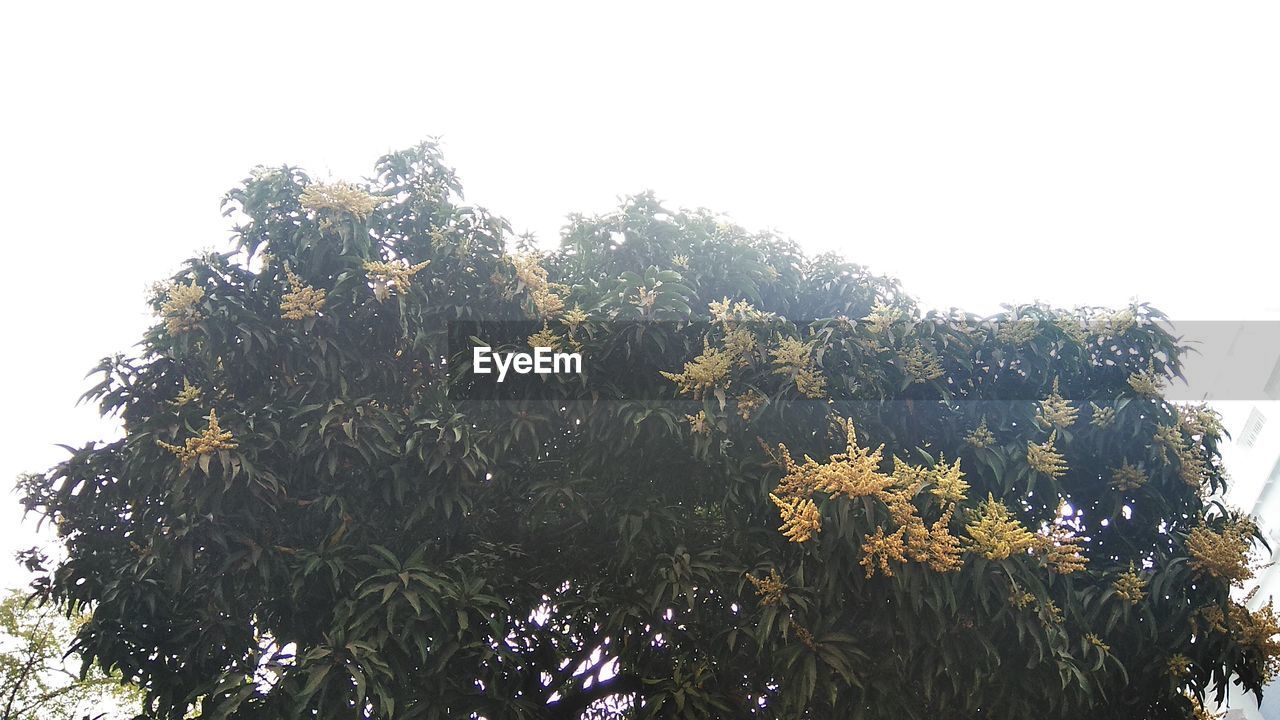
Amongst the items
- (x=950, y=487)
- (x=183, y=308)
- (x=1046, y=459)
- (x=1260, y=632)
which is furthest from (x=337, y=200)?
(x=1260, y=632)

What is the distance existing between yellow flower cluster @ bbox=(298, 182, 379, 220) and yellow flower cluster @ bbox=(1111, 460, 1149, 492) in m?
3.23

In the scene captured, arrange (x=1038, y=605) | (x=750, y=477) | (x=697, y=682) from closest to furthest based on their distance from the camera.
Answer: (x=1038, y=605) → (x=697, y=682) → (x=750, y=477)

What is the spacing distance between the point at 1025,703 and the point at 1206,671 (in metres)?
0.74

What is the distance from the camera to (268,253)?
3.89 m

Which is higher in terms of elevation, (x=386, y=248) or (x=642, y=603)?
(x=386, y=248)

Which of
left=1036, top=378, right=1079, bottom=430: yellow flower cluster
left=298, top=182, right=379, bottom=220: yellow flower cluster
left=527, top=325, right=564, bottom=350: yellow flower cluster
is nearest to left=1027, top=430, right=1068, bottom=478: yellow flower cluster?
left=1036, top=378, right=1079, bottom=430: yellow flower cluster

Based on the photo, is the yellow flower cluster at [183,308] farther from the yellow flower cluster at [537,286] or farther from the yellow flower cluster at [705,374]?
the yellow flower cluster at [705,374]

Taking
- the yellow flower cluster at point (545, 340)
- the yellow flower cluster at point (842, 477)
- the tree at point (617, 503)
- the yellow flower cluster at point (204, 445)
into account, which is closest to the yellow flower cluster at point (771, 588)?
the tree at point (617, 503)

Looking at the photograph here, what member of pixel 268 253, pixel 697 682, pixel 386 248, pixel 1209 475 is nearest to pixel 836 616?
pixel 697 682

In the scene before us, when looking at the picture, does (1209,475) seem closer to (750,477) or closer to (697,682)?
(750,477)

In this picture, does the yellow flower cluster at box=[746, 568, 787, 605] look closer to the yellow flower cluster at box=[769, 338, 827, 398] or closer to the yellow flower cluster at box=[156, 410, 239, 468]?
the yellow flower cluster at box=[769, 338, 827, 398]

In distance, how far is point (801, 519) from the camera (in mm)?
3008

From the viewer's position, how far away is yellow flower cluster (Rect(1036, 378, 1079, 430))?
3.63 meters

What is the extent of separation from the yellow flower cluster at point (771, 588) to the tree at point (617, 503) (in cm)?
1
